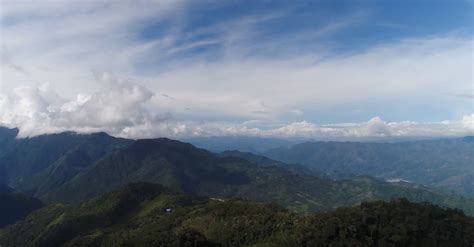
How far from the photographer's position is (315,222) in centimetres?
16350

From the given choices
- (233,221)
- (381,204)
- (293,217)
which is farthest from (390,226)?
(233,221)

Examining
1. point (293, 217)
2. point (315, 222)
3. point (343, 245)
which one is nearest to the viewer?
point (343, 245)

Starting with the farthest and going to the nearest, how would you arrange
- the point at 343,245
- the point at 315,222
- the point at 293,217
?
the point at 293,217, the point at 315,222, the point at 343,245

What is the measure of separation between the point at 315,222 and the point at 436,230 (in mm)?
47852

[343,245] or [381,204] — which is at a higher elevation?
[381,204]

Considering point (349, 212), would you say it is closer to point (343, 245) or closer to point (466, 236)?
point (343, 245)

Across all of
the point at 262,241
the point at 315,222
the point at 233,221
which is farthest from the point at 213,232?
the point at 315,222

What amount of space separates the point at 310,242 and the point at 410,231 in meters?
39.8

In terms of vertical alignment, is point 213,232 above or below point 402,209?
below

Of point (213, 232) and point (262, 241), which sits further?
point (213, 232)

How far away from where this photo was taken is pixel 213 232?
7441 inches

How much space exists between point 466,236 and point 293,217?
71387 millimetres

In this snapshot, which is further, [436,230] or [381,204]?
[381,204]

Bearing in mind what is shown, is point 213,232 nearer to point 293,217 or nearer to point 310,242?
point 293,217
